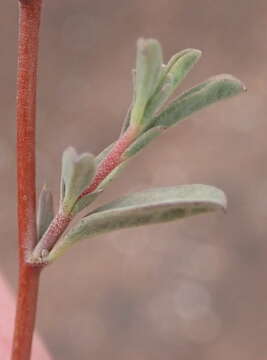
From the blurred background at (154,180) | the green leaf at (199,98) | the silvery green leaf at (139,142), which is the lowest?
the blurred background at (154,180)

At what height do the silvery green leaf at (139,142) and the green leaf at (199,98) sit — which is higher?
the green leaf at (199,98)

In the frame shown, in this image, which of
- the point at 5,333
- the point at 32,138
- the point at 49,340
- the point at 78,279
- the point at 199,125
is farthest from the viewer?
the point at 199,125

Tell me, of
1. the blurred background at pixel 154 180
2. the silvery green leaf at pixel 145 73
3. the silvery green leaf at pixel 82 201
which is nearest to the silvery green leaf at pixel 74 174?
the silvery green leaf at pixel 82 201

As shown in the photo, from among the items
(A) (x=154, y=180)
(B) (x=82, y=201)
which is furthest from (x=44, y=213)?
(A) (x=154, y=180)

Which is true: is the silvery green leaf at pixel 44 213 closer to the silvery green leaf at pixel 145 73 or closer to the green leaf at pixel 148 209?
the green leaf at pixel 148 209

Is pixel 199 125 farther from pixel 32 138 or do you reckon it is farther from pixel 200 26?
pixel 32 138

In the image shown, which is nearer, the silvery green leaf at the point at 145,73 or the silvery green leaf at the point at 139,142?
the silvery green leaf at the point at 145,73

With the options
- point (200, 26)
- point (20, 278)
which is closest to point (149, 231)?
point (200, 26)
